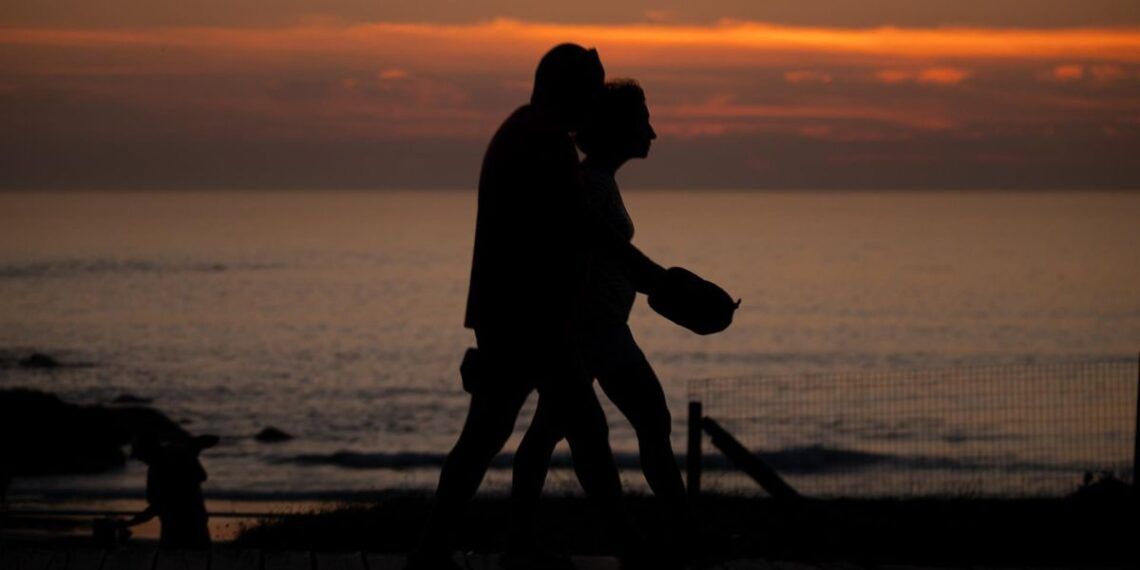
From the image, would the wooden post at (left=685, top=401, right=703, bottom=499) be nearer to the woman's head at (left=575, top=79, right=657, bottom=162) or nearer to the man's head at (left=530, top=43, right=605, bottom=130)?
the woman's head at (left=575, top=79, right=657, bottom=162)

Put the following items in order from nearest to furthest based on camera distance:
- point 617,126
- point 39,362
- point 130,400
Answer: point 617,126, point 130,400, point 39,362

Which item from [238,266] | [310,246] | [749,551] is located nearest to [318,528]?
[749,551]

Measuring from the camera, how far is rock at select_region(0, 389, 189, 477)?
31734 mm

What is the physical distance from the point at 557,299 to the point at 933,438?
29032 mm

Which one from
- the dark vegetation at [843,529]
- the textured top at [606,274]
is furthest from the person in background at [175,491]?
the textured top at [606,274]

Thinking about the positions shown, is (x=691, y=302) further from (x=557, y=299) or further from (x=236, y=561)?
(x=236, y=561)

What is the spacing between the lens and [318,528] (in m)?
10.9

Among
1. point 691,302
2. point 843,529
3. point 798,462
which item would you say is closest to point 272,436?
point 798,462

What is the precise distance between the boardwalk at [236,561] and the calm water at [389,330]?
10070mm

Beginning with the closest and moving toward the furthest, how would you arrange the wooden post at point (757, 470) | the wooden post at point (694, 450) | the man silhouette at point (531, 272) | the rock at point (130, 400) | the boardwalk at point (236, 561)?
the man silhouette at point (531, 272) < the boardwalk at point (236, 561) < the wooden post at point (757, 470) < the wooden post at point (694, 450) < the rock at point (130, 400)

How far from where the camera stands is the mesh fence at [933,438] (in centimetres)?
2767

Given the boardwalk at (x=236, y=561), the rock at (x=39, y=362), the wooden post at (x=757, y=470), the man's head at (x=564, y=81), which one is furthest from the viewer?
the rock at (x=39, y=362)

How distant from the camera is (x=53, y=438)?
3288 centimetres

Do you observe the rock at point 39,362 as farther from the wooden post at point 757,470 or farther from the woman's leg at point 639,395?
the woman's leg at point 639,395
